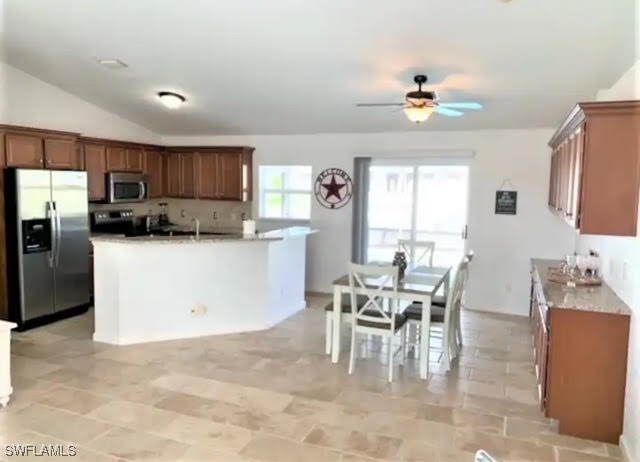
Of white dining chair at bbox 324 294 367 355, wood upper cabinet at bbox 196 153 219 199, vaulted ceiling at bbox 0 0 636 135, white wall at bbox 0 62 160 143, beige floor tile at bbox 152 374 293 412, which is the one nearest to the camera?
vaulted ceiling at bbox 0 0 636 135

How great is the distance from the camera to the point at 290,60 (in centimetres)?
471

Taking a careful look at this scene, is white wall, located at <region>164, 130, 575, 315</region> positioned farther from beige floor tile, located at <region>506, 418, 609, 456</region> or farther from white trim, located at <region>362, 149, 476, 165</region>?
beige floor tile, located at <region>506, 418, 609, 456</region>

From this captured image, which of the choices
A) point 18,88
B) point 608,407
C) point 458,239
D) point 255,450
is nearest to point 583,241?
point 458,239

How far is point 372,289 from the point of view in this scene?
14.4 ft

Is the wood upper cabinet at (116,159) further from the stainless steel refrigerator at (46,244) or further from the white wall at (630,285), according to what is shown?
the white wall at (630,285)

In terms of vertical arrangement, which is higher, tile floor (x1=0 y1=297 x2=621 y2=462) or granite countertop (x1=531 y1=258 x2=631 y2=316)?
granite countertop (x1=531 y1=258 x2=631 y2=316)

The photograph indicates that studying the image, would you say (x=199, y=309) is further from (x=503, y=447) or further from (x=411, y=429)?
(x=503, y=447)

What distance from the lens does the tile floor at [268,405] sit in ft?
10.4

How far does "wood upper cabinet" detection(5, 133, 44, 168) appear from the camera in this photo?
5.32 metres

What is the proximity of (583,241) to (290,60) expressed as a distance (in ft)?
11.9

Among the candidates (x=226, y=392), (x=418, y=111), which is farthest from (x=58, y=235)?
(x=418, y=111)

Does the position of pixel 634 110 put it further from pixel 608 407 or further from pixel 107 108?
pixel 107 108

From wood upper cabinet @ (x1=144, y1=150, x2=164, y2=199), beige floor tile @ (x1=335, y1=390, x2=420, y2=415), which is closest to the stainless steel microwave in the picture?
wood upper cabinet @ (x1=144, y1=150, x2=164, y2=199)

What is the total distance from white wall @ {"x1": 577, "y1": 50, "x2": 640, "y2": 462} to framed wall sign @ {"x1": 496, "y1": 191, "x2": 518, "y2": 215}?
2.29 m
